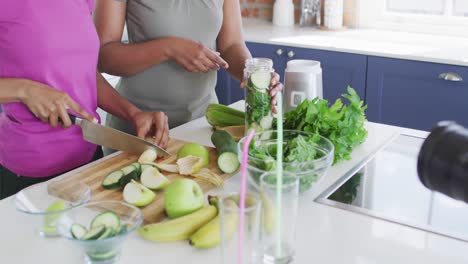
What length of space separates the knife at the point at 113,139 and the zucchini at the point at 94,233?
0.43m

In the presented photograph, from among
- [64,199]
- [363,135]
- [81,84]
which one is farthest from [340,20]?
[64,199]

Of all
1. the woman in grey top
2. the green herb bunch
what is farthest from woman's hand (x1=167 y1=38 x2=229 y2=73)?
the green herb bunch

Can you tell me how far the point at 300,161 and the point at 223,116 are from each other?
50 centimetres

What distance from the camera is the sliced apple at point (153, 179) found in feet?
4.07

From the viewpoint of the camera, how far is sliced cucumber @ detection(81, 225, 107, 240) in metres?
0.95

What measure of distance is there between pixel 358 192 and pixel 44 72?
0.80 metres

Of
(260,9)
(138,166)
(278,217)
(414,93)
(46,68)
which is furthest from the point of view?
(260,9)

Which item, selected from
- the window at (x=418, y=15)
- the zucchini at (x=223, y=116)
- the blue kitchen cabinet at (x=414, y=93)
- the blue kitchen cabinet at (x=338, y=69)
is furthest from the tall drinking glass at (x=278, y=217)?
the window at (x=418, y=15)

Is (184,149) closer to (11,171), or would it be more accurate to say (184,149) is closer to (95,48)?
(95,48)

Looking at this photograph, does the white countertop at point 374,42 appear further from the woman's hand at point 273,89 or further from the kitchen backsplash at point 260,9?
the woman's hand at point 273,89

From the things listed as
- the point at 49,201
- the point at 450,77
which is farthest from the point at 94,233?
the point at 450,77

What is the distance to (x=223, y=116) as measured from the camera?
1.68m

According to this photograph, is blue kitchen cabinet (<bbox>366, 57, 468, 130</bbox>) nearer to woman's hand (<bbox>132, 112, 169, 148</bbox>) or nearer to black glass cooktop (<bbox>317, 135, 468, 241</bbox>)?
black glass cooktop (<bbox>317, 135, 468, 241</bbox>)

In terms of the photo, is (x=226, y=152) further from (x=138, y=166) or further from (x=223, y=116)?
(x=223, y=116)
